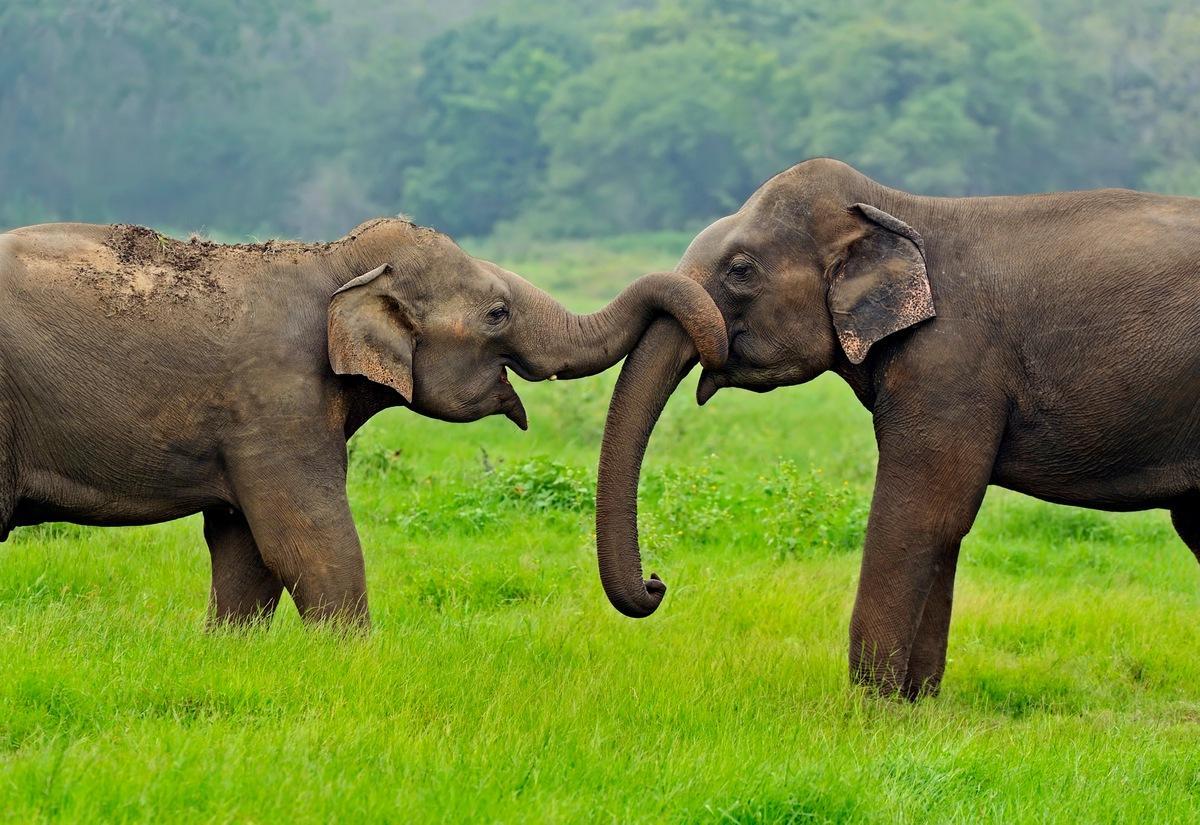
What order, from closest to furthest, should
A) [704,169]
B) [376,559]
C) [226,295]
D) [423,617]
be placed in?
[226,295]
[423,617]
[376,559]
[704,169]

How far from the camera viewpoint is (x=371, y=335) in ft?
18.8

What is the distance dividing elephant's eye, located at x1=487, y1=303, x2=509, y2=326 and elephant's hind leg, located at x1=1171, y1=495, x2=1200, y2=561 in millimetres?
2695

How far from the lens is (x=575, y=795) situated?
4355 mm

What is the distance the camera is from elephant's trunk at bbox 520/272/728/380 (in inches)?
229

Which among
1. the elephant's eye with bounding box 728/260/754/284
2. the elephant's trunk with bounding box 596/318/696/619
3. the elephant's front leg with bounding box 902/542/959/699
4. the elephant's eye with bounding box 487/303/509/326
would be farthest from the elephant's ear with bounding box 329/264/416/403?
the elephant's front leg with bounding box 902/542/959/699

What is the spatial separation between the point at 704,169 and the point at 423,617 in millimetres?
53847

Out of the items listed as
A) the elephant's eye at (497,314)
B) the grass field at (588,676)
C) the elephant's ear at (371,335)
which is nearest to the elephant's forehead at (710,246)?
the elephant's eye at (497,314)

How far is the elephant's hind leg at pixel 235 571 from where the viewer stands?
6160mm

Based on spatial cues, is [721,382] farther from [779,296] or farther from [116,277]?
[116,277]

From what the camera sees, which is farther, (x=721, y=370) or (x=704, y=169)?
(x=704, y=169)

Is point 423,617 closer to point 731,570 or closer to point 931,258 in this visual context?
point 731,570

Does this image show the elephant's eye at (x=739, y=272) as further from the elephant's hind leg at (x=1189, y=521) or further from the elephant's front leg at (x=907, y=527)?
the elephant's hind leg at (x=1189, y=521)

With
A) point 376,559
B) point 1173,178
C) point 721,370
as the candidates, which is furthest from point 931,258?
point 1173,178

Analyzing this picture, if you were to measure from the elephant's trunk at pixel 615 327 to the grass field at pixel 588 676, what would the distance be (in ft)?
3.51
